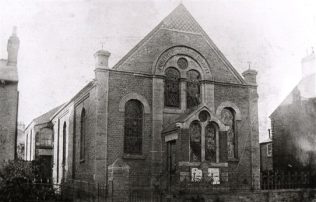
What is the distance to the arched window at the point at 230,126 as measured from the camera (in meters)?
24.2

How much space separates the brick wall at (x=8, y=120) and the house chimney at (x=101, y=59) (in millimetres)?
4693

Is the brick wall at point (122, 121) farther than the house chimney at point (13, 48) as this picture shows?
No

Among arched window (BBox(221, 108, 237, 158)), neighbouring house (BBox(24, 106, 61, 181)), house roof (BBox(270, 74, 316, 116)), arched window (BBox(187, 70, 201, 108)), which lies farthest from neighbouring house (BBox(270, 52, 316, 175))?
neighbouring house (BBox(24, 106, 61, 181))

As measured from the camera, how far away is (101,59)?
69.6ft

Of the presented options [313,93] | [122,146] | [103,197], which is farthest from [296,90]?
[103,197]

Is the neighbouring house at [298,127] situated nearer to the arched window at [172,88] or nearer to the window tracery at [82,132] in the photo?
the arched window at [172,88]

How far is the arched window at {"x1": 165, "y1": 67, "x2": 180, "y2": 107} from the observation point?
Answer: 23.2 m

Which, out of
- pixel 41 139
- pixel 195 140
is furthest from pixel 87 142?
pixel 41 139

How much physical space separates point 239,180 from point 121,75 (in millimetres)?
9669

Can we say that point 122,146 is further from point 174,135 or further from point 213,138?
point 213,138

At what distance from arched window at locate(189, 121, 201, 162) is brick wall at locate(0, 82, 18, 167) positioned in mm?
9759

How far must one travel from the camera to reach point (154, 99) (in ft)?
73.5

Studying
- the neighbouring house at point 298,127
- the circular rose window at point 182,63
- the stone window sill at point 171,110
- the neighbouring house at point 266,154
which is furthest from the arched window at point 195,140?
the neighbouring house at point 266,154

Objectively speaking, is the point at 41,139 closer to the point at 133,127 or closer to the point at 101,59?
the point at 133,127
